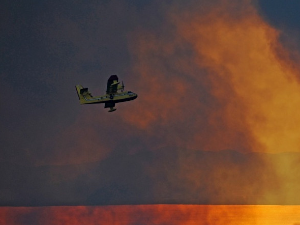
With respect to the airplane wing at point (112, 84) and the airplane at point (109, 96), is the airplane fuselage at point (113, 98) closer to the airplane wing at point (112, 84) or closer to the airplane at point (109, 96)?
the airplane at point (109, 96)

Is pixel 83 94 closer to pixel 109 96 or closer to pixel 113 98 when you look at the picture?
pixel 109 96

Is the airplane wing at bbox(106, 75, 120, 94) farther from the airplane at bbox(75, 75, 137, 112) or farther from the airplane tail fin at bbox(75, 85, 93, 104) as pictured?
the airplane tail fin at bbox(75, 85, 93, 104)

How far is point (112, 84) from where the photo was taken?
1761 inches

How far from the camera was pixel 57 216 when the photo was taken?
48562 millimetres

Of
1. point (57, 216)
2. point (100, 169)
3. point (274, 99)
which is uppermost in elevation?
point (274, 99)

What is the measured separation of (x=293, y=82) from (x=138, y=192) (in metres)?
11.7

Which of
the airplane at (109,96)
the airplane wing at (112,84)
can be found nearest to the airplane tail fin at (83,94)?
the airplane at (109,96)

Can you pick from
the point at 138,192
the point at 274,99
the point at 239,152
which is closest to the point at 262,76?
the point at 274,99

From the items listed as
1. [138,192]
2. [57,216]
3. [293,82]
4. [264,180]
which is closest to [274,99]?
[293,82]

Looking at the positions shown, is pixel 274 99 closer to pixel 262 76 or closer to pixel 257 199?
pixel 262 76

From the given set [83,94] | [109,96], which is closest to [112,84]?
[109,96]

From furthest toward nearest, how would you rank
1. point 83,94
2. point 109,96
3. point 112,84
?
point 83,94 → point 109,96 → point 112,84

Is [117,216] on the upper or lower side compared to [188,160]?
lower

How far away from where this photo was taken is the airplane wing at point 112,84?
146 feet
